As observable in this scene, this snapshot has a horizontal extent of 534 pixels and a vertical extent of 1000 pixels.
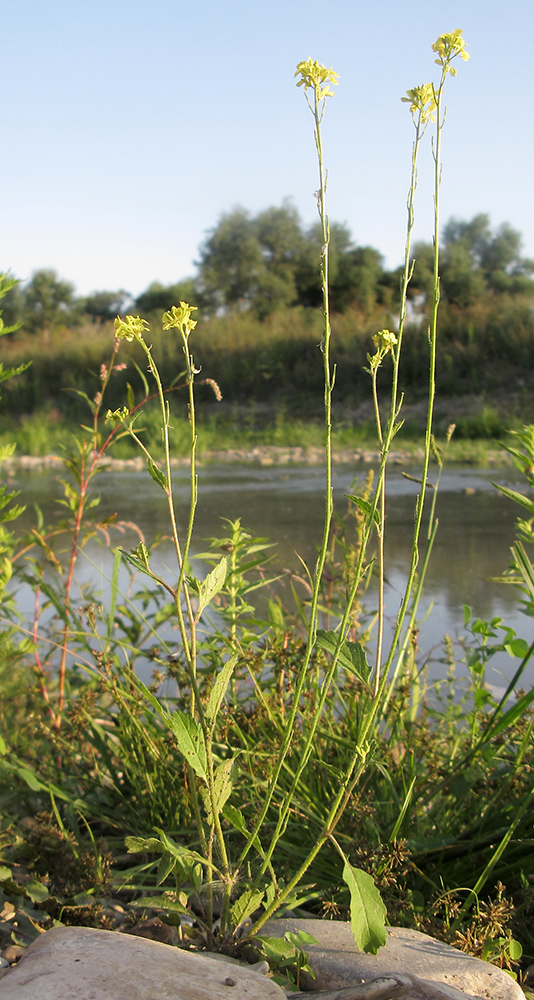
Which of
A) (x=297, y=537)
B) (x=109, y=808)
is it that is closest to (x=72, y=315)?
(x=297, y=537)

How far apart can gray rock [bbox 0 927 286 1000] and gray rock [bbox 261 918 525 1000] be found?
0.15m

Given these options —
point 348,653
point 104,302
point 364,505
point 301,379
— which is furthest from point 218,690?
point 104,302

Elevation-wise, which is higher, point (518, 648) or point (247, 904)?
point (518, 648)

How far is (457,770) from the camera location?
133 centimetres

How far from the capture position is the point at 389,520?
5508 mm

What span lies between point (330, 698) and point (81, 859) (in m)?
0.63

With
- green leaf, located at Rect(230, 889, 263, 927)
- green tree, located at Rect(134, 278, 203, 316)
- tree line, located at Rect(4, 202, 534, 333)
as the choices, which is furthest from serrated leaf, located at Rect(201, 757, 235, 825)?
green tree, located at Rect(134, 278, 203, 316)

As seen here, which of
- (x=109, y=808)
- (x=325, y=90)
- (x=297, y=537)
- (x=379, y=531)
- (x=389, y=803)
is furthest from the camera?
(x=297, y=537)

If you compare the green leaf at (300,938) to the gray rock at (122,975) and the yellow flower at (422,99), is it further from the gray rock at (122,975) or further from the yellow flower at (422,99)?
the yellow flower at (422,99)

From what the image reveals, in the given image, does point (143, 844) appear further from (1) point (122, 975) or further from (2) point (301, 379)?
(2) point (301, 379)

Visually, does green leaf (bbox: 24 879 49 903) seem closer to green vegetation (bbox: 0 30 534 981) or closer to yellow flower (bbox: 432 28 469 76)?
green vegetation (bbox: 0 30 534 981)

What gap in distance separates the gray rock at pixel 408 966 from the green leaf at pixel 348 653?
403mm

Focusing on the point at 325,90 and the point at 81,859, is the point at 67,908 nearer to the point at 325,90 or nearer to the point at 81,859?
the point at 81,859

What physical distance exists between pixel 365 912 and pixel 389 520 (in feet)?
15.1
